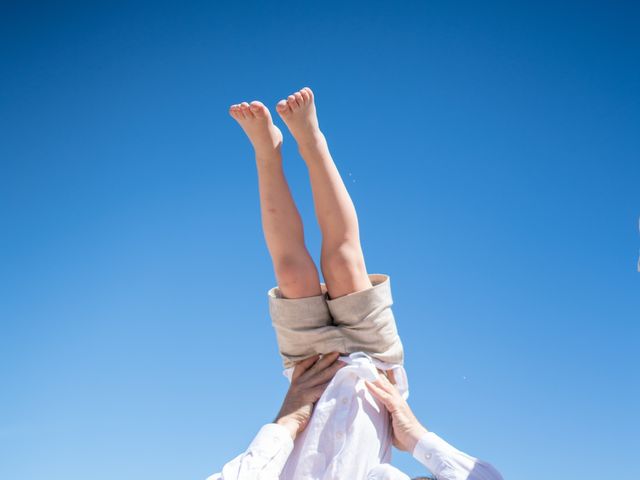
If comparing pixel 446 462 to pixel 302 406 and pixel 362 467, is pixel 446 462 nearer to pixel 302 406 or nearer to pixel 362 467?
pixel 362 467

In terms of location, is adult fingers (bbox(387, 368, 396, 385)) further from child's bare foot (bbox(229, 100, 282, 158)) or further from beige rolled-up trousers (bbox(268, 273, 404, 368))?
child's bare foot (bbox(229, 100, 282, 158))

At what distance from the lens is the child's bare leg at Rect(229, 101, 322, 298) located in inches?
133

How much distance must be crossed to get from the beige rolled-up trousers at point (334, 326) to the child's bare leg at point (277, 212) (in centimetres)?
8

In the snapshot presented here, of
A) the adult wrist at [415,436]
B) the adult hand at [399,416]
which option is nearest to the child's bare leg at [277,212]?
the adult hand at [399,416]

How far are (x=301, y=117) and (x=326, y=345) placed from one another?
4.04ft

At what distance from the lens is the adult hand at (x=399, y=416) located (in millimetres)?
3057

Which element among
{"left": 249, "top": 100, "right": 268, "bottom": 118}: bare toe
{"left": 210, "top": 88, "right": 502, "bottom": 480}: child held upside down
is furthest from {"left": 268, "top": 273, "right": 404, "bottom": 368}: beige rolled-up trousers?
{"left": 249, "top": 100, "right": 268, "bottom": 118}: bare toe

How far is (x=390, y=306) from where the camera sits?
349 centimetres

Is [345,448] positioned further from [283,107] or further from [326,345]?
[283,107]

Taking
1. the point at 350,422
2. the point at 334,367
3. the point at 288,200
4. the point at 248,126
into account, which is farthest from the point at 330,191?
the point at 350,422

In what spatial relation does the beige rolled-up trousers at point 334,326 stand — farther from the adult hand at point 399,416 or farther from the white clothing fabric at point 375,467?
the white clothing fabric at point 375,467

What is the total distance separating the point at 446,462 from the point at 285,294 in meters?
1.11

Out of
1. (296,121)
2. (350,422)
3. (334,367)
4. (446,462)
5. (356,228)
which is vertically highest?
(296,121)

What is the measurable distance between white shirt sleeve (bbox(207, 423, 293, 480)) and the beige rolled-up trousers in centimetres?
47
